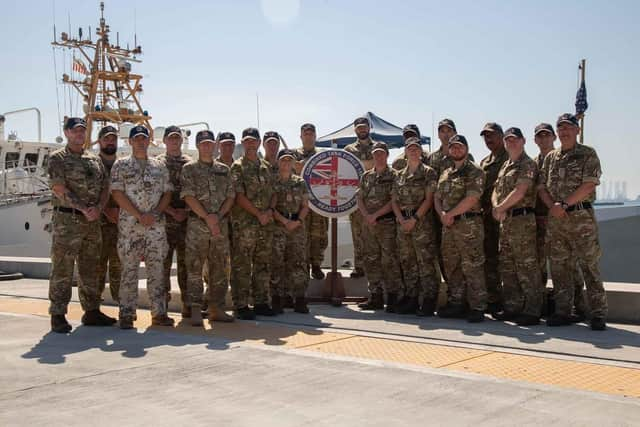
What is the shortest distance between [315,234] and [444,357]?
3.76 meters

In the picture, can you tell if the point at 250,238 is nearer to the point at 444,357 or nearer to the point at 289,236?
the point at 289,236

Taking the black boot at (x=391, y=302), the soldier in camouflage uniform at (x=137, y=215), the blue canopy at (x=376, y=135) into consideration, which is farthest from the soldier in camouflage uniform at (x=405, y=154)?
the blue canopy at (x=376, y=135)

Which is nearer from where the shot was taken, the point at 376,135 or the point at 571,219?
the point at 571,219

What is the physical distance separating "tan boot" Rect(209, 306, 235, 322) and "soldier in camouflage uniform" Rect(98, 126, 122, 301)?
→ 1.05 meters

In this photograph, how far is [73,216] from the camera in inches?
222

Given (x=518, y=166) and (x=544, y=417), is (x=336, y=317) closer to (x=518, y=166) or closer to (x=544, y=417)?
(x=518, y=166)

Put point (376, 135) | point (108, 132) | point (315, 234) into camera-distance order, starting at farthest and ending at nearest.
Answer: point (376, 135)
point (315, 234)
point (108, 132)

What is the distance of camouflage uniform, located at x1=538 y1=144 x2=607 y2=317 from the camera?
538 cm

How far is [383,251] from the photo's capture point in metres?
6.61

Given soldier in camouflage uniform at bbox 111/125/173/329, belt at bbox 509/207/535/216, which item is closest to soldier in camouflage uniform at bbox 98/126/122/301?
soldier in camouflage uniform at bbox 111/125/173/329

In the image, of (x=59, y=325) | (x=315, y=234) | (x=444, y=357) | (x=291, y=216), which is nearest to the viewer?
(x=444, y=357)

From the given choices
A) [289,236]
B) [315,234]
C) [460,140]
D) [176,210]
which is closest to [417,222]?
[460,140]

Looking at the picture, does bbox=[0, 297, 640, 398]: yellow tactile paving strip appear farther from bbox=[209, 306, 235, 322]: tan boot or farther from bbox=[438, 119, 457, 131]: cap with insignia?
bbox=[438, 119, 457, 131]: cap with insignia

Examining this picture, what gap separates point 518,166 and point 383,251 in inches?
62.9
